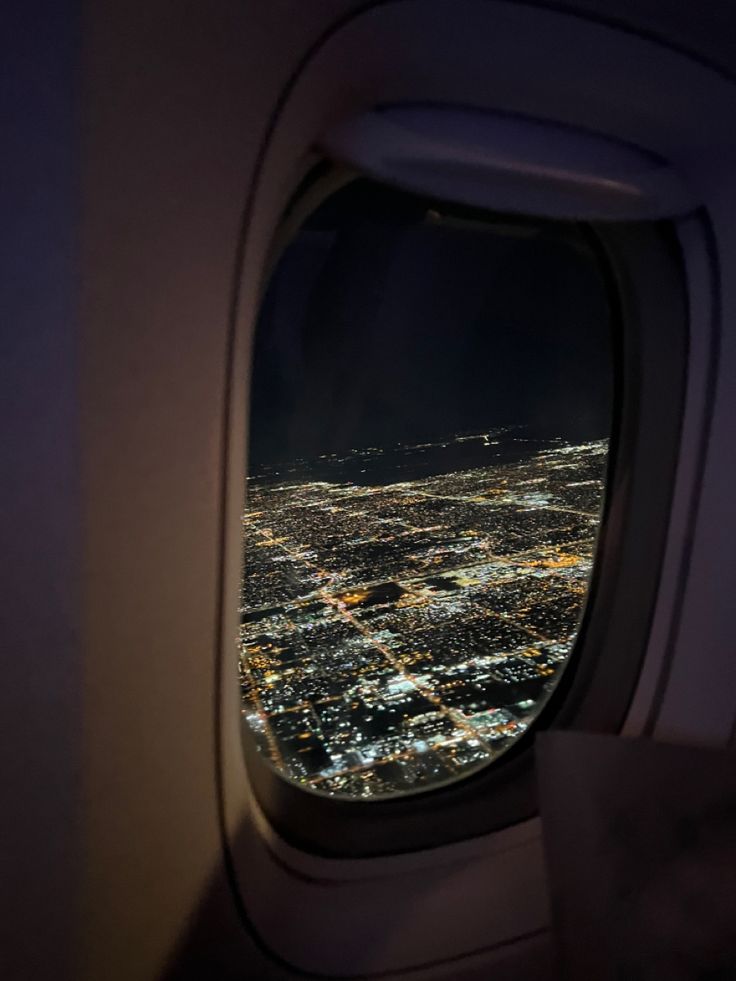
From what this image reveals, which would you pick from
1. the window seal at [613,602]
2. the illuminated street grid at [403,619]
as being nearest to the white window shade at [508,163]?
the window seal at [613,602]

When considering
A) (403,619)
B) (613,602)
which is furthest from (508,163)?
(403,619)

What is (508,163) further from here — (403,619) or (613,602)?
(403,619)

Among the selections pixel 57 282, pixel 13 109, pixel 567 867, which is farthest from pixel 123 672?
pixel 567 867

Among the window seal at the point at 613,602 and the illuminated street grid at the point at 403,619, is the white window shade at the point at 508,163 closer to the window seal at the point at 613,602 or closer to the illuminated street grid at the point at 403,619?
the window seal at the point at 613,602

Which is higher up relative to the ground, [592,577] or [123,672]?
[123,672]

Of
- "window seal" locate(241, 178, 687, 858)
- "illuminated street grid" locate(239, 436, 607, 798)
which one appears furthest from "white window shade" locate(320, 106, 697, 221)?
"illuminated street grid" locate(239, 436, 607, 798)

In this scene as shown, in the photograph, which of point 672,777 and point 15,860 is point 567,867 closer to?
point 672,777
